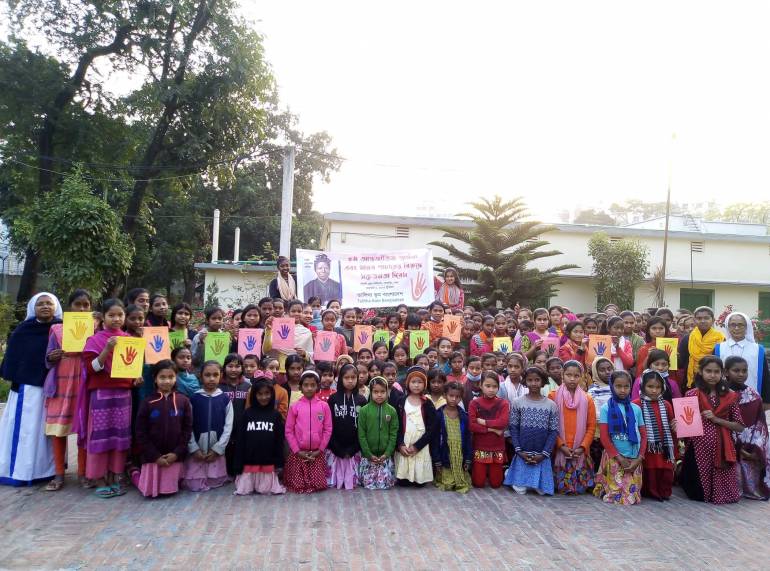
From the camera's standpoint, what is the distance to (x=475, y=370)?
584 centimetres

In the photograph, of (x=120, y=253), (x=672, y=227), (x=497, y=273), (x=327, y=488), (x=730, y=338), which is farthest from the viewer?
(x=672, y=227)

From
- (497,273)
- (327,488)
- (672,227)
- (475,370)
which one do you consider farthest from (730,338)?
(672,227)

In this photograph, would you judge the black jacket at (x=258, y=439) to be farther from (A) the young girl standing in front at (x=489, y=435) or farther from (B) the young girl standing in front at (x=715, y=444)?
(B) the young girl standing in front at (x=715, y=444)

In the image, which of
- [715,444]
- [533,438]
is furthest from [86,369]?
[715,444]

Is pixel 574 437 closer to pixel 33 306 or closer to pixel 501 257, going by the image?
pixel 33 306

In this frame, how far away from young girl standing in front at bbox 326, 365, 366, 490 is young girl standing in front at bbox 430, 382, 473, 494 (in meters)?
0.74

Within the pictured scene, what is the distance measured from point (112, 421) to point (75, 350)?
2.17 ft

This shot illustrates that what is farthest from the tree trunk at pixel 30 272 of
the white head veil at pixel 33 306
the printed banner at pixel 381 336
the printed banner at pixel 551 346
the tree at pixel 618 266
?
the tree at pixel 618 266

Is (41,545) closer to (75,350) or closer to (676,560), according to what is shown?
(75,350)

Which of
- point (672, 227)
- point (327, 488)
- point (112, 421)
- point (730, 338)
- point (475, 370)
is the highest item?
point (672, 227)

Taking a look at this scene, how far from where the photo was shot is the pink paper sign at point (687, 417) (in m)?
5.01

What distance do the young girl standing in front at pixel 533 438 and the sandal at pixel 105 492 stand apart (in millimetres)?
3389

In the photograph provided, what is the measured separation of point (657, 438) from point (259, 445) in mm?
3520

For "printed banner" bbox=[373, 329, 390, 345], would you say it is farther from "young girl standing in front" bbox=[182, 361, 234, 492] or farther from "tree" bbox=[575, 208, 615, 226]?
"tree" bbox=[575, 208, 615, 226]
